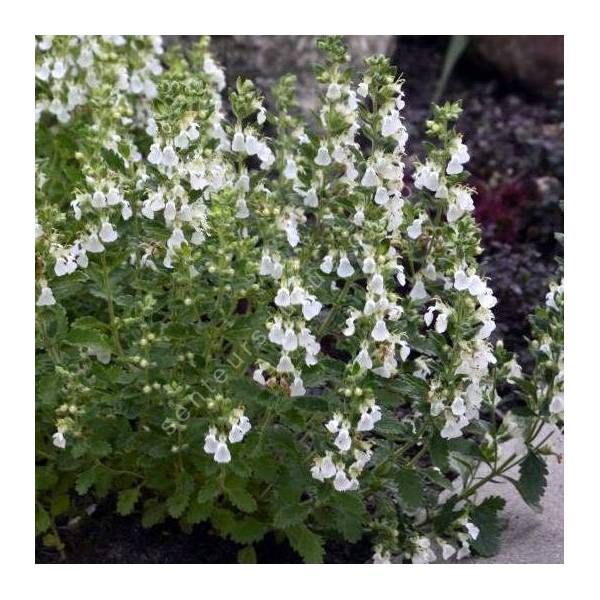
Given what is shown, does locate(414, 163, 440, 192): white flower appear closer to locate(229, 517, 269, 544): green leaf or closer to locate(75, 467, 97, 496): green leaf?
locate(229, 517, 269, 544): green leaf

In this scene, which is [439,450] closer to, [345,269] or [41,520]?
[345,269]

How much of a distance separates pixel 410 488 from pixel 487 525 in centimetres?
33

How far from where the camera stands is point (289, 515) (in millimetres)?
2492

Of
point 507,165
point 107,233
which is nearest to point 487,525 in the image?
point 107,233

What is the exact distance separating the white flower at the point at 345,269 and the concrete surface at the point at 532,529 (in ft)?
2.51

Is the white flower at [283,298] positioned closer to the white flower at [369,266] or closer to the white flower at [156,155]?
the white flower at [369,266]

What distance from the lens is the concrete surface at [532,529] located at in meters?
2.75

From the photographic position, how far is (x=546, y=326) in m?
2.49

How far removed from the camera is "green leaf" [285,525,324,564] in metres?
2.56

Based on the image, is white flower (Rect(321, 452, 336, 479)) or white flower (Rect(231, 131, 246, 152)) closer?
white flower (Rect(321, 452, 336, 479))

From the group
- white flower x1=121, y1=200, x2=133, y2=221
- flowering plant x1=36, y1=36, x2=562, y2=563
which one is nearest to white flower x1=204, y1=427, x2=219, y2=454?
flowering plant x1=36, y1=36, x2=562, y2=563

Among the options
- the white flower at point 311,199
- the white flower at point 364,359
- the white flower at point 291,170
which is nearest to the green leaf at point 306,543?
the white flower at point 364,359

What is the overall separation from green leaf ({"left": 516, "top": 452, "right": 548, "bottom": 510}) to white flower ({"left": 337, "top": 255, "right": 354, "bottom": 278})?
64cm
